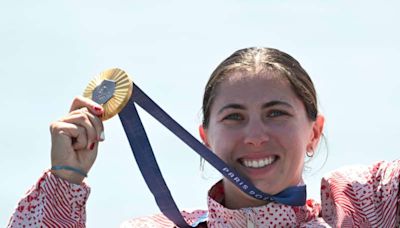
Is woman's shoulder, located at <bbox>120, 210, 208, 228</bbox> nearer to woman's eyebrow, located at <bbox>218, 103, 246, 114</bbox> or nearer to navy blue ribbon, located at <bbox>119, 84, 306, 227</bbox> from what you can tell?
navy blue ribbon, located at <bbox>119, 84, 306, 227</bbox>

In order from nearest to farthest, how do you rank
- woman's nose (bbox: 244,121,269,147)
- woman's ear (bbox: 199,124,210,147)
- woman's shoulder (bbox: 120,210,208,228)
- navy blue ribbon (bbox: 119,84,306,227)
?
navy blue ribbon (bbox: 119,84,306,227) → woman's nose (bbox: 244,121,269,147) → woman's shoulder (bbox: 120,210,208,228) → woman's ear (bbox: 199,124,210,147)

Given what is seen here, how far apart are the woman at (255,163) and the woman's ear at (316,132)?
0.02 meters

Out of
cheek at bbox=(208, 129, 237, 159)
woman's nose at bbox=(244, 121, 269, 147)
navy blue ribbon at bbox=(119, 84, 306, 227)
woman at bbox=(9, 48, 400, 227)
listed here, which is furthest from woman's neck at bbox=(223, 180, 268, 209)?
woman's nose at bbox=(244, 121, 269, 147)

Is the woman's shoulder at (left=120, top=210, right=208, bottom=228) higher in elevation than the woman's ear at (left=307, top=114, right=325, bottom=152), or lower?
lower

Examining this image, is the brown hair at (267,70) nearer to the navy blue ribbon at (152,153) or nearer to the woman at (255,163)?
the woman at (255,163)

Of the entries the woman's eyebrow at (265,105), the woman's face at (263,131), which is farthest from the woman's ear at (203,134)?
the woman's eyebrow at (265,105)

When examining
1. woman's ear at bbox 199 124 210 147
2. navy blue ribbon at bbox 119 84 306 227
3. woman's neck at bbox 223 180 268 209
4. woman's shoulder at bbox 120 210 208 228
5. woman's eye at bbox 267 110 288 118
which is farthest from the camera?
woman's ear at bbox 199 124 210 147


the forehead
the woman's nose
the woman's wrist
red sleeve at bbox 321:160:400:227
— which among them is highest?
the forehead

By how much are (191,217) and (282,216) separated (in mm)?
632

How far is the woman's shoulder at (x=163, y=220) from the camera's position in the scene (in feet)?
26.9

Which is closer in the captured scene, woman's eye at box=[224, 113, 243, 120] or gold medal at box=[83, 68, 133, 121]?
gold medal at box=[83, 68, 133, 121]

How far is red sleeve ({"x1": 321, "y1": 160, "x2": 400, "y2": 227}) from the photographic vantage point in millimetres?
7840

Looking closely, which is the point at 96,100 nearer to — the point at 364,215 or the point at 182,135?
the point at 182,135

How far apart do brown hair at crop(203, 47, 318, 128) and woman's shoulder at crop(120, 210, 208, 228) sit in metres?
0.54
